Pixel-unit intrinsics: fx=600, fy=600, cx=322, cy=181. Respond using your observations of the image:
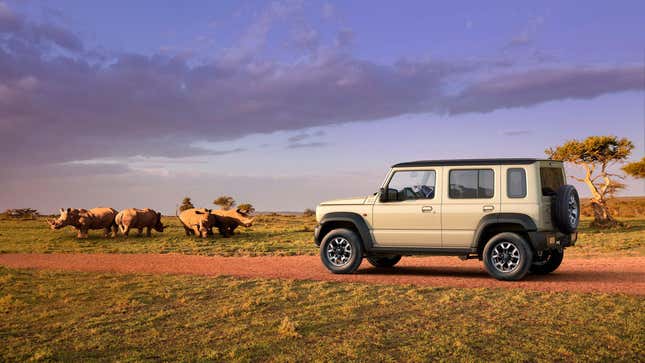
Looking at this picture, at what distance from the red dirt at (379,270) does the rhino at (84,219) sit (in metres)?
9.26

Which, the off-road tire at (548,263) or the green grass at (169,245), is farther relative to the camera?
the green grass at (169,245)

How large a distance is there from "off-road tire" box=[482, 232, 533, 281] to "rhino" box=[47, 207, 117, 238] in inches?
948

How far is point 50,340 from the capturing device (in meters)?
8.77

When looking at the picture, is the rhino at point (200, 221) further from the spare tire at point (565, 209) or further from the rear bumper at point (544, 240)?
the spare tire at point (565, 209)

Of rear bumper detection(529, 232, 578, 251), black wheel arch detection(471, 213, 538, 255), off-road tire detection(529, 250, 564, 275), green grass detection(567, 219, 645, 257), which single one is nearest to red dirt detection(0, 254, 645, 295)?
off-road tire detection(529, 250, 564, 275)

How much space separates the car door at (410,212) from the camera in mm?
14211

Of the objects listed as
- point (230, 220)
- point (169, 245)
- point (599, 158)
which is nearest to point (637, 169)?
point (599, 158)

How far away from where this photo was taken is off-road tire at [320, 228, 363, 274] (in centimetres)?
1508

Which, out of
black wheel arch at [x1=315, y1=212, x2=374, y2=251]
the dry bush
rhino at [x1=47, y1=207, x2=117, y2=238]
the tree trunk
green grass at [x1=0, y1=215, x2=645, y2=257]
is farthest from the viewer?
the dry bush

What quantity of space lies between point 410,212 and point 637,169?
36.9 metres

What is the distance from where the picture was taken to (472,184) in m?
14.0

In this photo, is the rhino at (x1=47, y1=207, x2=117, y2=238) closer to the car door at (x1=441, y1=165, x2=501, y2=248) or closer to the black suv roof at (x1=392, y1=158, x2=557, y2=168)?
the black suv roof at (x1=392, y1=158, x2=557, y2=168)

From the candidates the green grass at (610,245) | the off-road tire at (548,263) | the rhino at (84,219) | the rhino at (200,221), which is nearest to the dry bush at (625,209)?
the green grass at (610,245)

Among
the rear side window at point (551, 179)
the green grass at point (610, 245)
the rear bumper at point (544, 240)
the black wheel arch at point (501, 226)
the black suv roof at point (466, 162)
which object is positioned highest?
the black suv roof at point (466, 162)
